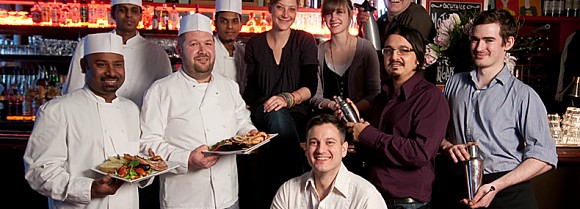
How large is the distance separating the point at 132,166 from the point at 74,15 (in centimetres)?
408

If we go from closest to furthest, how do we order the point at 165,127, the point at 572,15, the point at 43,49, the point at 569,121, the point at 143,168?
1. the point at 143,168
2. the point at 165,127
3. the point at 569,121
4. the point at 43,49
5. the point at 572,15

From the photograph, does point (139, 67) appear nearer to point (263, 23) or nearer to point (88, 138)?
point (88, 138)

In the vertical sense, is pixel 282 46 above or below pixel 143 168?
above

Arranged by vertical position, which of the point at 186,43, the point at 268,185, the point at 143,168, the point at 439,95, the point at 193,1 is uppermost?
the point at 193,1

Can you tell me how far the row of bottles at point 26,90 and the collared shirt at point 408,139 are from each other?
4.44 meters

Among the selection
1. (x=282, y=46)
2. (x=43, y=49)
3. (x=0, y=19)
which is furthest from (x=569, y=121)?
(x=0, y=19)

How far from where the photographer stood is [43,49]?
615cm

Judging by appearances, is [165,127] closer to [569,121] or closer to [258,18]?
[569,121]

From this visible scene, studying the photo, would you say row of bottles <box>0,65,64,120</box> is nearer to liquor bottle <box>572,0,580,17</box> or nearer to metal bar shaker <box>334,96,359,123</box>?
metal bar shaker <box>334,96,359,123</box>

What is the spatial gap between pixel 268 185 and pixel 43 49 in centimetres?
376

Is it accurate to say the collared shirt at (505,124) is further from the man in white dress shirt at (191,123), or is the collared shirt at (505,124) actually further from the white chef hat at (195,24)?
the white chef hat at (195,24)

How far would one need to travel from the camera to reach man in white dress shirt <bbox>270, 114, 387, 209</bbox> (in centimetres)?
245

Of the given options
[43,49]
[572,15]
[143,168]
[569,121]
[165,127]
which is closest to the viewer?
[143,168]

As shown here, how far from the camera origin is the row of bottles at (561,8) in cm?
665
